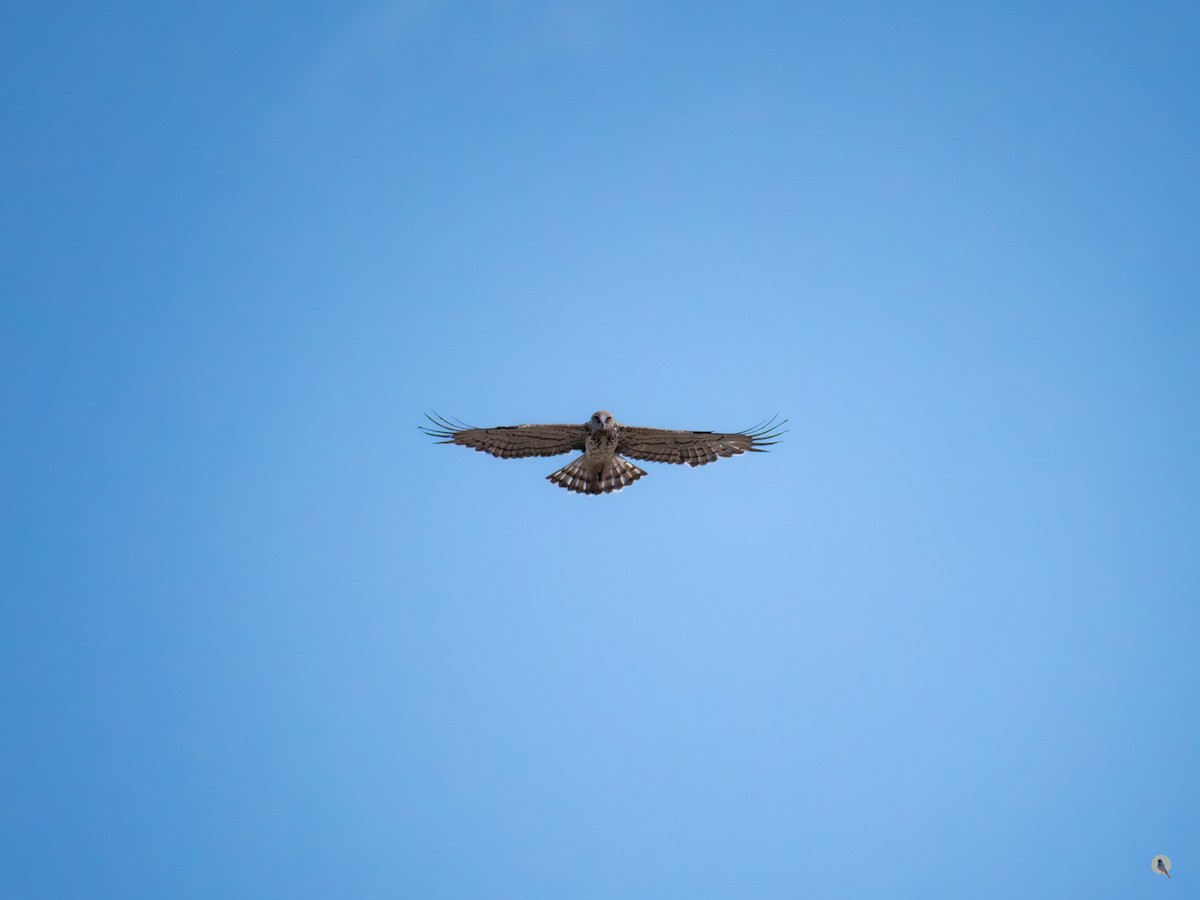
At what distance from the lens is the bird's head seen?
12.7m

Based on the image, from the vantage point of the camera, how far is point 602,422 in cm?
1270

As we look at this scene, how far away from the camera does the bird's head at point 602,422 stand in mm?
12711

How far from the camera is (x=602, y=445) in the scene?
1336 centimetres

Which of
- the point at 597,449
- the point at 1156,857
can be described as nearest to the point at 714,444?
the point at 597,449

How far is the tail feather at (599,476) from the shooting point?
14.2 m

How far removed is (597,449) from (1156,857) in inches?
496

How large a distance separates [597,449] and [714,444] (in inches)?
97.6

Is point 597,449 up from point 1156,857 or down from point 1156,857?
up

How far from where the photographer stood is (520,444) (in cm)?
1388

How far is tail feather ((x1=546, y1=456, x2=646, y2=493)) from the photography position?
14.2 meters

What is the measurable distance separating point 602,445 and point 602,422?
0.78 meters

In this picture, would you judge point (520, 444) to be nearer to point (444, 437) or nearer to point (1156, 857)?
point (444, 437)

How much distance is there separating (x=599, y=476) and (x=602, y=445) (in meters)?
1.16

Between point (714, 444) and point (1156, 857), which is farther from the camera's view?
point (714, 444)
